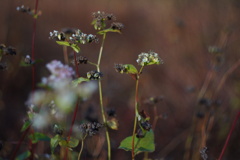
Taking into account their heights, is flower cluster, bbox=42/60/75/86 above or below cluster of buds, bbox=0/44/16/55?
below

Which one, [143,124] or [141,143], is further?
[141,143]

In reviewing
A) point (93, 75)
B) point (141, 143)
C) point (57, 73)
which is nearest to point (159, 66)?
point (141, 143)

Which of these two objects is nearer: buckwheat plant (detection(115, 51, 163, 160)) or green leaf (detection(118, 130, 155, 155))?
buckwheat plant (detection(115, 51, 163, 160))

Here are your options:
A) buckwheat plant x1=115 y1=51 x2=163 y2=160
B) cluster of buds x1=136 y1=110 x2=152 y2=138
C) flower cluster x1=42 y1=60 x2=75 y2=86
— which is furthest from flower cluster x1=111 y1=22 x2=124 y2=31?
cluster of buds x1=136 y1=110 x2=152 y2=138

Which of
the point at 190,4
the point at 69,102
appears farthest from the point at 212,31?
the point at 69,102

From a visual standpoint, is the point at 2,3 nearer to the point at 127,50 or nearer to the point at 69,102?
the point at 127,50

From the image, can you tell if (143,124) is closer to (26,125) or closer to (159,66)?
(26,125)

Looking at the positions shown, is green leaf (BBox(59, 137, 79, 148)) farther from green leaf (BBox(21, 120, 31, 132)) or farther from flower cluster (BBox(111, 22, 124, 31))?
flower cluster (BBox(111, 22, 124, 31))
